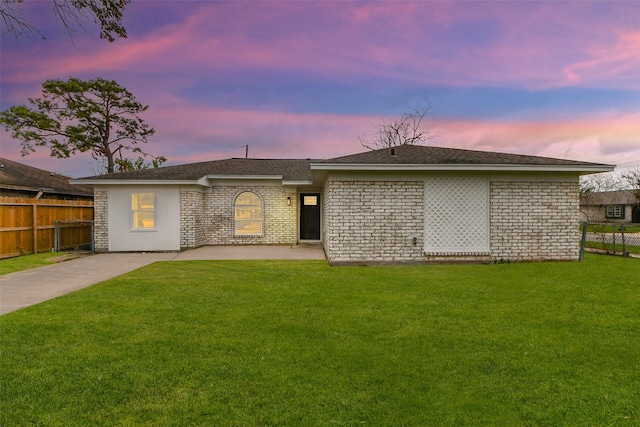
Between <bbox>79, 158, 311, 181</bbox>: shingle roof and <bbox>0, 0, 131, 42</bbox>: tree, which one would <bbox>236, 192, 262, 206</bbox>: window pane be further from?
<bbox>0, 0, 131, 42</bbox>: tree

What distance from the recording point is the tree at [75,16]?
4.26 metres

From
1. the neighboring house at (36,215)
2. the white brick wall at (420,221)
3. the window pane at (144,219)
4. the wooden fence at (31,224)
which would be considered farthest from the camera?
the window pane at (144,219)

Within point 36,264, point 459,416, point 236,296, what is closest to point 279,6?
point 236,296

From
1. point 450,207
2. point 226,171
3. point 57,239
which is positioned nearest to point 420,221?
point 450,207

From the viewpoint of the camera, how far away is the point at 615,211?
46.6 metres

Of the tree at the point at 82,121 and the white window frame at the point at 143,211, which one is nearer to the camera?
the white window frame at the point at 143,211

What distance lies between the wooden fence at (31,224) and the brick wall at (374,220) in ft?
36.0

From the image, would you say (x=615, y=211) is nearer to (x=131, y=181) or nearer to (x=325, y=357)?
(x=131, y=181)

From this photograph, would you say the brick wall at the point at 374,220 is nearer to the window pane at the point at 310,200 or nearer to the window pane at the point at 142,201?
the window pane at the point at 310,200

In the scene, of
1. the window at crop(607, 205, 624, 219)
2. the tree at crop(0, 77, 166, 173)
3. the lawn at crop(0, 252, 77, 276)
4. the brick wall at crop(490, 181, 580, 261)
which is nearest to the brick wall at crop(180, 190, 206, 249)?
the lawn at crop(0, 252, 77, 276)

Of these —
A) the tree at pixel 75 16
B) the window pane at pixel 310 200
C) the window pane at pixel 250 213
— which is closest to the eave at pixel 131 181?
the window pane at pixel 250 213

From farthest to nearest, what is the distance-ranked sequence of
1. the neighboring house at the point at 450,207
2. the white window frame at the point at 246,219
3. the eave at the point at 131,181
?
1. the white window frame at the point at 246,219
2. the eave at the point at 131,181
3. the neighboring house at the point at 450,207

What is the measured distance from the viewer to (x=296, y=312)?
17.0ft

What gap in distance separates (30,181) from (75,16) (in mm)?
16685
